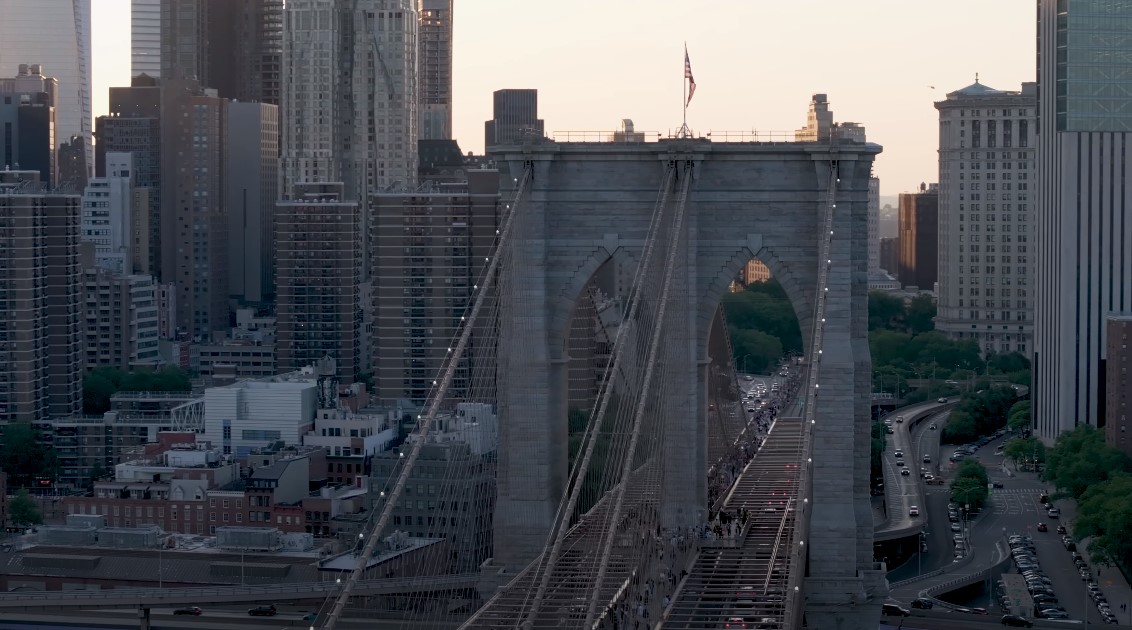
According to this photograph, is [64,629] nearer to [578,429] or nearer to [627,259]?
[578,429]

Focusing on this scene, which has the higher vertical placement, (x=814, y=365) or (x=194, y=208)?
(x=194, y=208)

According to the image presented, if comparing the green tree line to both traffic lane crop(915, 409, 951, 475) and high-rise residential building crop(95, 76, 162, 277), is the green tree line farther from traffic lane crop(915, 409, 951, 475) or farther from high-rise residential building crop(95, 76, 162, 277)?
high-rise residential building crop(95, 76, 162, 277)

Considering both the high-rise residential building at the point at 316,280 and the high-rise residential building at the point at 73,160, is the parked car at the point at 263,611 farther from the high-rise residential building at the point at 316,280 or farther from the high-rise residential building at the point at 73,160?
Answer: the high-rise residential building at the point at 73,160

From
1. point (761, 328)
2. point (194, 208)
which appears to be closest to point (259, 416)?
point (761, 328)

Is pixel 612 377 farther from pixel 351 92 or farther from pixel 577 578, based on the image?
pixel 351 92

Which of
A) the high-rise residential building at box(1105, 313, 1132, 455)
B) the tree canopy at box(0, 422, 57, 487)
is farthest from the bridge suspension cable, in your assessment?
the tree canopy at box(0, 422, 57, 487)

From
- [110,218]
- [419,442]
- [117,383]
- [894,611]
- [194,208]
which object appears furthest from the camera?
[194,208]
